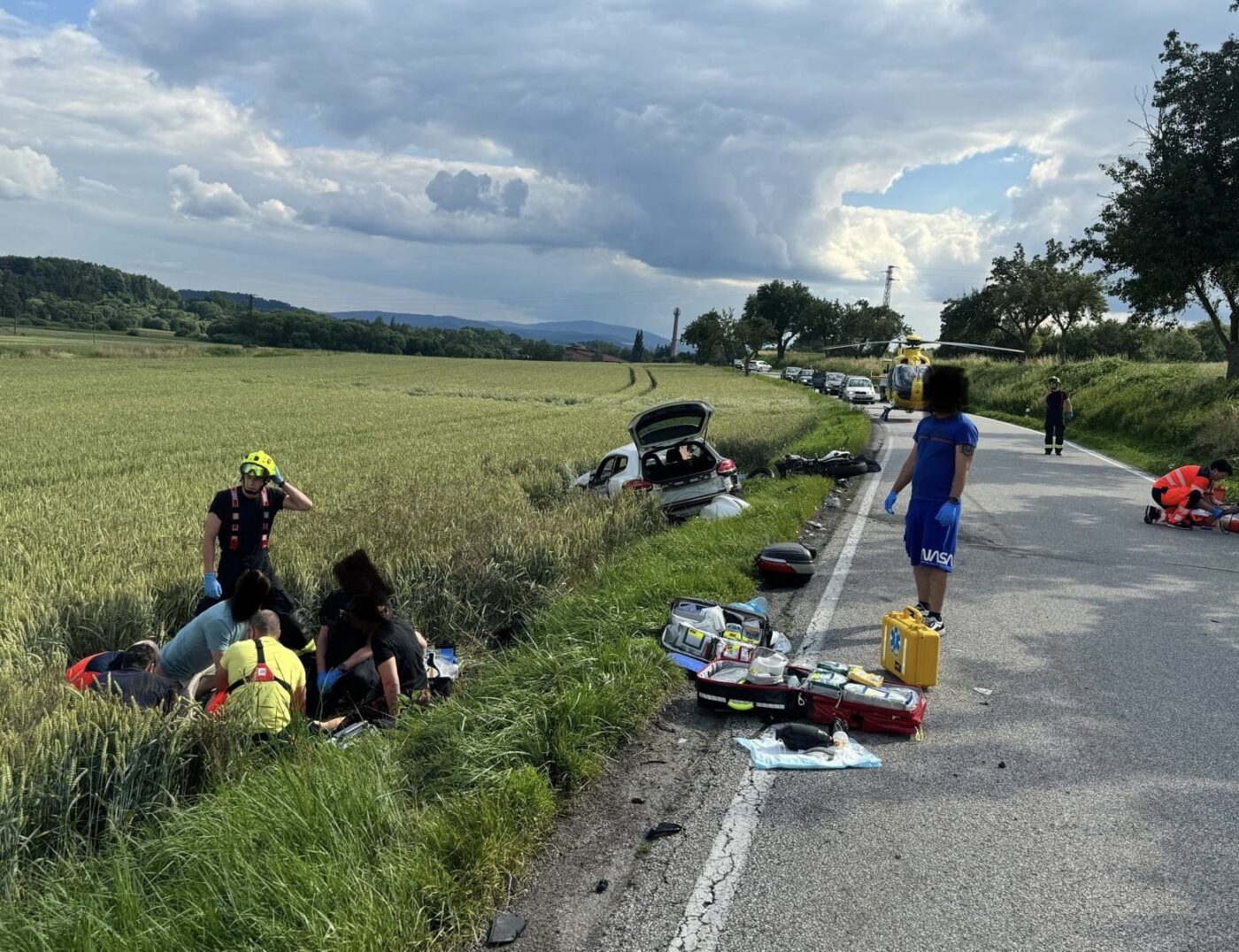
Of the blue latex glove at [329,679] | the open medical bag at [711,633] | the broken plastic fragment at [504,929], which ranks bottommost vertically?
the blue latex glove at [329,679]

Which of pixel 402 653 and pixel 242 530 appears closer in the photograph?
pixel 402 653

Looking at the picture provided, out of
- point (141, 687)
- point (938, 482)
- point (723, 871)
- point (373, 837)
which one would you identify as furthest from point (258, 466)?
point (938, 482)

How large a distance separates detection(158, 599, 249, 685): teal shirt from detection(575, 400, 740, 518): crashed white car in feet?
20.6

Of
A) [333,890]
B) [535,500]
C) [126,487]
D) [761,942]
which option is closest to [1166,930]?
[761,942]

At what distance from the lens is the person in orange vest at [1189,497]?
10.7 m

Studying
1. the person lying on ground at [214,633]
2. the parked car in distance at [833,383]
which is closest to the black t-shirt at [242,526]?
the person lying on ground at [214,633]

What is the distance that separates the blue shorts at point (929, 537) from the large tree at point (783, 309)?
10957 cm

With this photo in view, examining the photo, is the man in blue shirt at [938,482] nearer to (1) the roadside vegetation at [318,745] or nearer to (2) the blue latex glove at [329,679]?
(1) the roadside vegetation at [318,745]

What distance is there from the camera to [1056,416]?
18.4m

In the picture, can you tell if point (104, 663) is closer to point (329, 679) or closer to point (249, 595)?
point (249, 595)

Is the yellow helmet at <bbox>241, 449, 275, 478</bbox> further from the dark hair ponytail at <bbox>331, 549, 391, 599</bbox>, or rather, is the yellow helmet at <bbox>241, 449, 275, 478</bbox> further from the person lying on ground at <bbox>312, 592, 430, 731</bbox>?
the person lying on ground at <bbox>312, 592, 430, 731</bbox>

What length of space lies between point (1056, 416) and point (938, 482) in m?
13.9

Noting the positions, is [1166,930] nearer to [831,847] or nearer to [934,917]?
[934,917]

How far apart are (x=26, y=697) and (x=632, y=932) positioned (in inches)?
143
